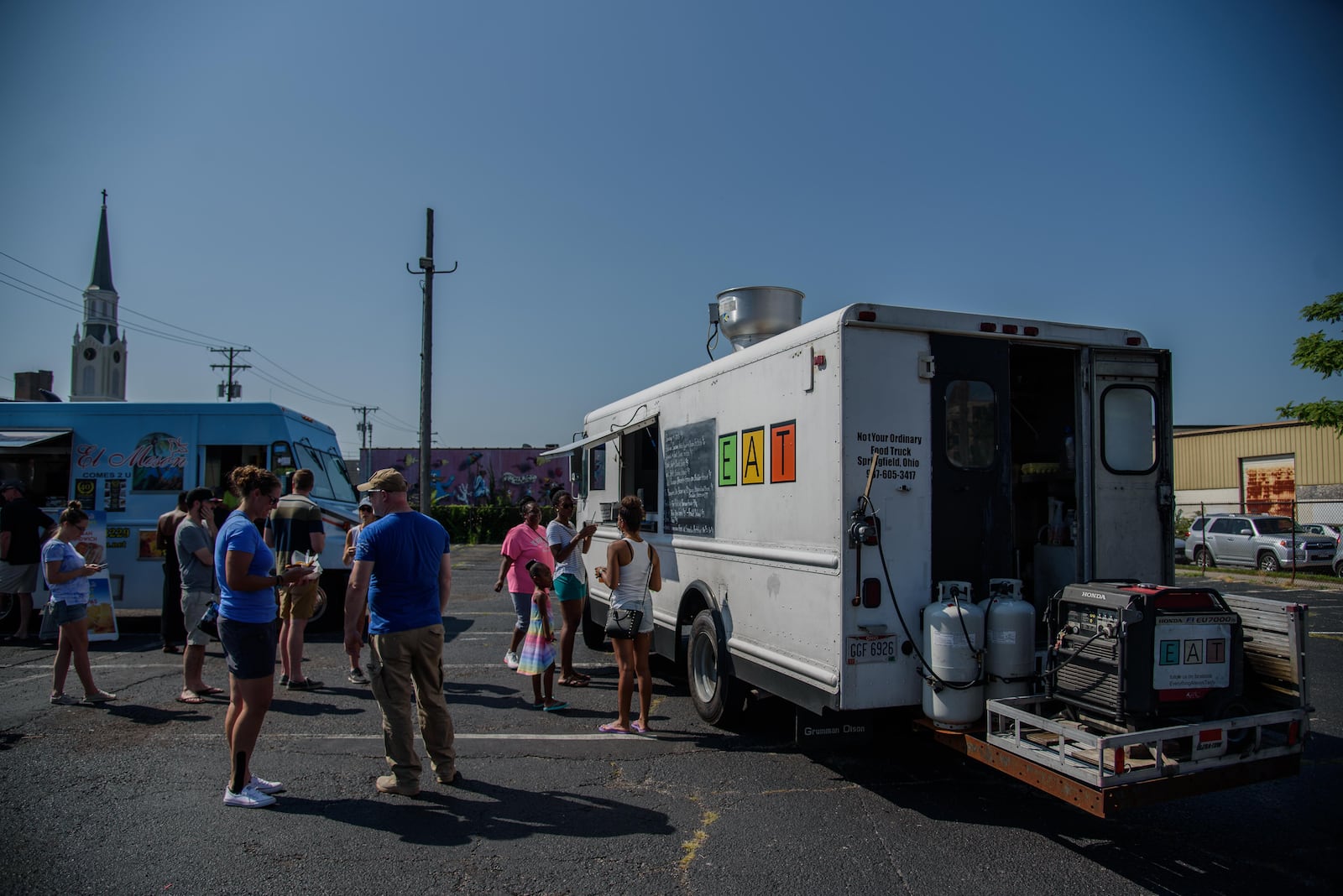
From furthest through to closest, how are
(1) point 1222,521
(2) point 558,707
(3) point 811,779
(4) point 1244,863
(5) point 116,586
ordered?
(1) point 1222,521, (5) point 116,586, (2) point 558,707, (3) point 811,779, (4) point 1244,863

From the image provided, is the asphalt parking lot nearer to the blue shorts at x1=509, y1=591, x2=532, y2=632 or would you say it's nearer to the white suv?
the blue shorts at x1=509, y1=591, x2=532, y2=632

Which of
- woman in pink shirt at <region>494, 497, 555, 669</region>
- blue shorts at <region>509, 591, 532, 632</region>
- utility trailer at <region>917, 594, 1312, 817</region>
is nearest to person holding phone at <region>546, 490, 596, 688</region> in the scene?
woman in pink shirt at <region>494, 497, 555, 669</region>

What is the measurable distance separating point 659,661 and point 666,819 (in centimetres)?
442

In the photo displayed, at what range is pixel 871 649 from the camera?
4.46 meters

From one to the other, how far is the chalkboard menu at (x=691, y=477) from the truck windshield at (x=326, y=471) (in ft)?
19.2

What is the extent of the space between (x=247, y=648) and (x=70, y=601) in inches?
117

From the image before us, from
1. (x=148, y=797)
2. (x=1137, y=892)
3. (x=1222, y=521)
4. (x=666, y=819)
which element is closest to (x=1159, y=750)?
(x=1137, y=892)

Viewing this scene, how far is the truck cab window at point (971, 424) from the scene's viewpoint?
15.7 ft

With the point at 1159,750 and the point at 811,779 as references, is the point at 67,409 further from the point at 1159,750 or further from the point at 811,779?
the point at 1159,750

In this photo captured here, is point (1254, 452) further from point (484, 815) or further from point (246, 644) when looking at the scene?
point (246, 644)

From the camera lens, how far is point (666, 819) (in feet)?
14.5

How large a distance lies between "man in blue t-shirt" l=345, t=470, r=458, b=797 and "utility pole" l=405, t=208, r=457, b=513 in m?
16.6

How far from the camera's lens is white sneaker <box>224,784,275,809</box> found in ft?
14.9

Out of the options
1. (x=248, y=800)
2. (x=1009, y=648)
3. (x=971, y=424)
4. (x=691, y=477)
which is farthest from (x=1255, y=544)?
(x=248, y=800)
